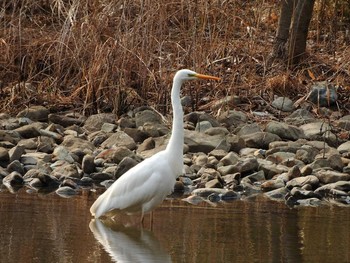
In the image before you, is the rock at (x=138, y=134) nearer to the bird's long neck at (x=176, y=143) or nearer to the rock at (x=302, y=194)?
the rock at (x=302, y=194)

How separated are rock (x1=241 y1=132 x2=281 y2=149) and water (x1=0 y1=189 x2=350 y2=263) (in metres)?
2.40

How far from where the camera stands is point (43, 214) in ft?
27.4

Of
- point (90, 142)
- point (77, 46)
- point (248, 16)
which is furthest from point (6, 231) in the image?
point (248, 16)

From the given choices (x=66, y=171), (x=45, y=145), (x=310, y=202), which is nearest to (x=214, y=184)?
(x=310, y=202)

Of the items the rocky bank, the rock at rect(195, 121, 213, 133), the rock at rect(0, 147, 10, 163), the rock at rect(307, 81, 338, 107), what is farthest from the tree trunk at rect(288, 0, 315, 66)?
the rock at rect(0, 147, 10, 163)

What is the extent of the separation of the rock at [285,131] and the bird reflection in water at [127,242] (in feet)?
13.4

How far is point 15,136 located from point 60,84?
216 centimetres

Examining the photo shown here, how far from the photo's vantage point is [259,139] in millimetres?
11828

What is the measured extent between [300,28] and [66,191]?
637cm

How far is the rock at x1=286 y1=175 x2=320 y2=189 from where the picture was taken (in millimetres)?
9828

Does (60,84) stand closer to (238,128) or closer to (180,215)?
(238,128)

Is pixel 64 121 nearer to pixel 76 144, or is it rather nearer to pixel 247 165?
Answer: pixel 76 144

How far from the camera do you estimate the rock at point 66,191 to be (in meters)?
9.52

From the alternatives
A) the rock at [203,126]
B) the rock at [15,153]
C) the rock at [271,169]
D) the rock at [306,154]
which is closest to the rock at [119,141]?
the rock at [203,126]
